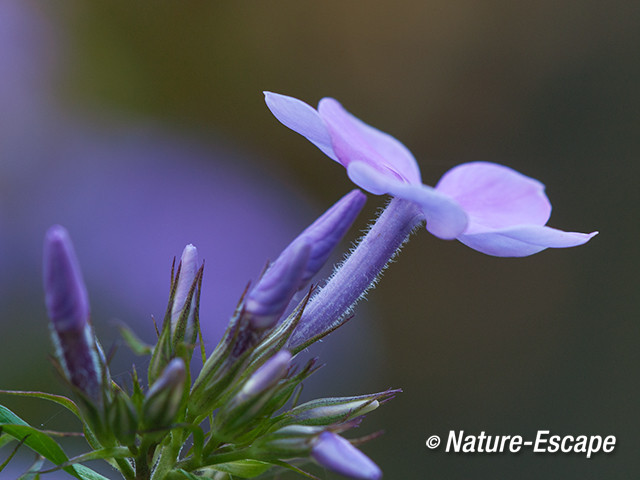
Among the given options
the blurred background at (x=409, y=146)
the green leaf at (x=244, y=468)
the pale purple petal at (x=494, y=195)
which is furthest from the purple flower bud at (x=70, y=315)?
the blurred background at (x=409, y=146)

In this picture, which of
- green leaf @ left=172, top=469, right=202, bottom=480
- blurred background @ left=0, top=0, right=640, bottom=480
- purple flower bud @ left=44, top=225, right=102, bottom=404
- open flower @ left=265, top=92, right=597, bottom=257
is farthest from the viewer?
blurred background @ left=0, top=0, right=640, bottom=480

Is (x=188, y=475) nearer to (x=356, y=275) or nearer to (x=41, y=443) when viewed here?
(x=41, y=443)

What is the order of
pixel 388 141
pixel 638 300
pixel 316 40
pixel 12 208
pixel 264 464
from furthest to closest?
1. pixel 316 40
2. pixel 638 300
3. pixel 12 208
4. pixel 264 464
5. pixel 388 141

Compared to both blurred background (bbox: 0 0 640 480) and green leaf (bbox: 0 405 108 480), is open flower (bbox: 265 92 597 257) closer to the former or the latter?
green leaf (bbox: 0 405 108 480)

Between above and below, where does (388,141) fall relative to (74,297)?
above

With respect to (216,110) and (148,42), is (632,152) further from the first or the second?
(148,42)

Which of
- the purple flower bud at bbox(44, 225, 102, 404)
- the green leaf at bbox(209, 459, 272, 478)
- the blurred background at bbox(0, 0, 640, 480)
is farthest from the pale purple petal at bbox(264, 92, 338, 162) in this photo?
the blurred background at bbox(0, 0, 640, 480)

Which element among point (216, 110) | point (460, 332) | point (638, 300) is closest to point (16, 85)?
point (216, 110)
